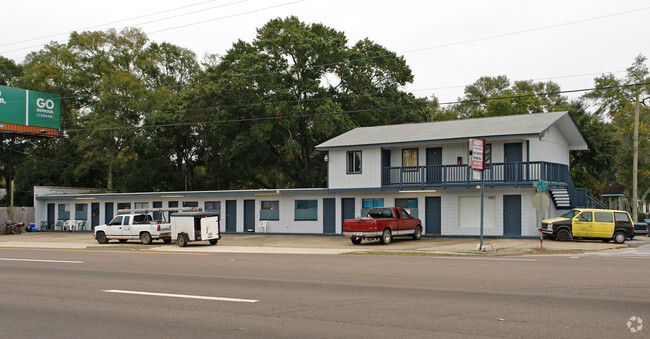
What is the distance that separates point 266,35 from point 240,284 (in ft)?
142

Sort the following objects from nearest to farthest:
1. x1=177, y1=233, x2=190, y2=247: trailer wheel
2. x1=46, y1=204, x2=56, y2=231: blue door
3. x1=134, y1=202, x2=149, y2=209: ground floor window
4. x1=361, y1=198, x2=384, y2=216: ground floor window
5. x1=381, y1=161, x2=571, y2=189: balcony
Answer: x1=177, y1=233, x2=190, y2=247: trailer wheel
x1=381, y1=161, x2=571, y2=189: balcony
x1=361, y1=198, x2=384, y2=216: ground floor window
x1=134, y1=202, x2=149, y2=209: ground floor window
x1=46, y1=204, x2=56, y2=231: blue door

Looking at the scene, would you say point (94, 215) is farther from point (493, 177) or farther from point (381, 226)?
point (493, 177)

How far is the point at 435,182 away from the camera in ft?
107

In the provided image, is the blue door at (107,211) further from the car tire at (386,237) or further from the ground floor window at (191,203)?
the car tire at (386,237)

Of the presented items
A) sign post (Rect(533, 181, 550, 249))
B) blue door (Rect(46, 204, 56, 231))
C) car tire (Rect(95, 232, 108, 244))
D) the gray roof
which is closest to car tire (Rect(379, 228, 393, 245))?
→ the gray roof

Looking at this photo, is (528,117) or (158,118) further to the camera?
(158,118)

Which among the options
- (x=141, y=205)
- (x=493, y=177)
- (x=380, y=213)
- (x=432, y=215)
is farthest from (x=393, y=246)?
(x=141, y=205)

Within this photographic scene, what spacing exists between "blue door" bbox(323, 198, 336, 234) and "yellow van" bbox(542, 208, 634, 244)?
13.1 meters

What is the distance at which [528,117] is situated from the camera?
1339 inches

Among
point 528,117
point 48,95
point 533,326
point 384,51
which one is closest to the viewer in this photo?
point 533,326

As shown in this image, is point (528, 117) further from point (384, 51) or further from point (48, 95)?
point (48, 95)

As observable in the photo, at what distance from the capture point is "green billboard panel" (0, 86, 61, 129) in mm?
55219

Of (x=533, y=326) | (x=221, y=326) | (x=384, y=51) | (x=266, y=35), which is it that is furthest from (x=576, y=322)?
(x=266, y=35)

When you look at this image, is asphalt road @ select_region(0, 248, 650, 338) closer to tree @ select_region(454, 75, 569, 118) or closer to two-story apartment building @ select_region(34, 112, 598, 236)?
two-story apartment building @ select_region(34, 112, 598, 236)
